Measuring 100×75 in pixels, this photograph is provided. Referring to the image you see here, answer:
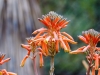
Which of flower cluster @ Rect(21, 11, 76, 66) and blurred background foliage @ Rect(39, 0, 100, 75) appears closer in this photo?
flower cluster @ Rect(21, 11, 76, 66)

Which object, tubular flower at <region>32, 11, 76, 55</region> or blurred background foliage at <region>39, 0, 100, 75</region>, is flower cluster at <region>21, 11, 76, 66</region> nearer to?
tubular flower at <region>32, 11, 76, 55</region>

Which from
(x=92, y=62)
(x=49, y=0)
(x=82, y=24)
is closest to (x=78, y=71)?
(x=82, y=24)

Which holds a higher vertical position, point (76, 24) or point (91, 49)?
point (76, 24)

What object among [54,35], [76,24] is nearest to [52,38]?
[54,35]

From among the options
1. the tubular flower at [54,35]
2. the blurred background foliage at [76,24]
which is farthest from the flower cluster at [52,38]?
the blurred background foliage at [76,24]

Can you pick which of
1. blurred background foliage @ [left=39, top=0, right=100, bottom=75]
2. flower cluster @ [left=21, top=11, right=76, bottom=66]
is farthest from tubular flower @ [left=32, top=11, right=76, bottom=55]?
blurred background foliage @ [left=39, top=0, right=100, bottom=75]

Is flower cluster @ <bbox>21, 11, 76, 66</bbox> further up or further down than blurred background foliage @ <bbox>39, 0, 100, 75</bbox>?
further down

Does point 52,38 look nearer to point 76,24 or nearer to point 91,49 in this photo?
point 91,49

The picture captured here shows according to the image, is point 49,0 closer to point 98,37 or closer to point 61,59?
point 61,59
